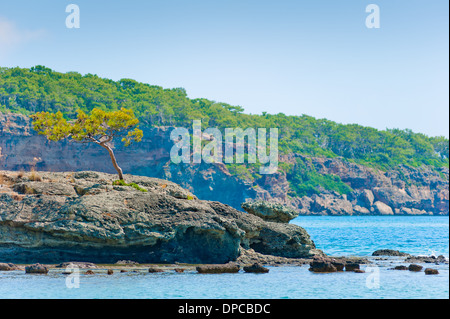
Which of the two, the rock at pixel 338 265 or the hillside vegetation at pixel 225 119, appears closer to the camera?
the rock at pixel 338 265

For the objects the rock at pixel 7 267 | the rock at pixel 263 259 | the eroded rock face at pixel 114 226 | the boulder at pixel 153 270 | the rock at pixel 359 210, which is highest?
the eroded rock face at pixel 114 226

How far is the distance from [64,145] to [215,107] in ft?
152

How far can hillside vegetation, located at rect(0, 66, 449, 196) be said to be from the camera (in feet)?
356

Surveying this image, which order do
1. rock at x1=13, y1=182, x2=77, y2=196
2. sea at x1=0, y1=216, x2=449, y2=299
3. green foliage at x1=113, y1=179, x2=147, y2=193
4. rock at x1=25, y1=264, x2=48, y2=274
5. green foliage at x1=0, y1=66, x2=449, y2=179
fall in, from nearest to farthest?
sea at x1=0, y1=216, x2=449, y2=299
rock at x1=25, y1=264, x2=48, y2=274
rock at x1=13, y1=182, x2=77, y2=196
green foliage at x1=113, y1=179, x2=147, y2=193
green foliage at x1=0, y1=66, x2=449, y2=179

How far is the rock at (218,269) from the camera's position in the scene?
27016 mm

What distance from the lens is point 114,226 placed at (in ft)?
91.6

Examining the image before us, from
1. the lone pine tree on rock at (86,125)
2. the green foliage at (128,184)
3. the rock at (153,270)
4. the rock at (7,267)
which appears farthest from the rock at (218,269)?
the lone pine tree on rock at (86,125)

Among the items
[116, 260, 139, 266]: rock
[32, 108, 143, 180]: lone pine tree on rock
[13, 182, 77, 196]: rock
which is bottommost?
[116, 260, 139, 266]: rock

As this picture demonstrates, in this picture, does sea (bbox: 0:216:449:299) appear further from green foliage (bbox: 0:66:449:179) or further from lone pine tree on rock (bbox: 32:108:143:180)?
green foliage (bbox: 0:66:449:179)

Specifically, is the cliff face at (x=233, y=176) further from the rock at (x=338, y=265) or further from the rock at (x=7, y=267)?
the rock at (x=338, y=265)

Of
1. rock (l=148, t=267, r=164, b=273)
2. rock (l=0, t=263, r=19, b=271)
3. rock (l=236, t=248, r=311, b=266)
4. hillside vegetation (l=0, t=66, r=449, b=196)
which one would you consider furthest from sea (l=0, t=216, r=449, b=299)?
hillside vegetation (l=0, t=66, r=449, b=196)

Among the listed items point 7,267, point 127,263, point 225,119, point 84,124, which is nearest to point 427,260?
point 127,263

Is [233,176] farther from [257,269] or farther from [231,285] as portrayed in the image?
[231,285]

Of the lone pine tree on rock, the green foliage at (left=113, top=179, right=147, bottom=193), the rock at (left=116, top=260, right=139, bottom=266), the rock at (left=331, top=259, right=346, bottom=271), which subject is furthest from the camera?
the lone pine tree on rock
